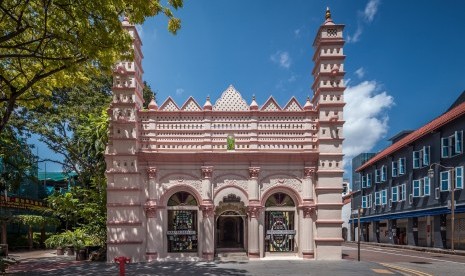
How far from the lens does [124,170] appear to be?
1795 cm

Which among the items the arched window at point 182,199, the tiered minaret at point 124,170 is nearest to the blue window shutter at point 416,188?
the arched window at point 182,199

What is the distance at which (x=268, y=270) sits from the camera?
14.7 metres

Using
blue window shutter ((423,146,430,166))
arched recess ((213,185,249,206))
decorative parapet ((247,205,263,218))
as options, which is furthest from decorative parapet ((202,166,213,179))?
blue window shutter ((423,146,430,166))

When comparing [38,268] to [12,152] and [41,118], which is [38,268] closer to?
[12,152]

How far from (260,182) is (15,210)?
25407 millimetres

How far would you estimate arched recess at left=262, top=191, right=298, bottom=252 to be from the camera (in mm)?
18422

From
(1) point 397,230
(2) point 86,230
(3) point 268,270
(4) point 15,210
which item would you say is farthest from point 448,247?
(4) point 15,210

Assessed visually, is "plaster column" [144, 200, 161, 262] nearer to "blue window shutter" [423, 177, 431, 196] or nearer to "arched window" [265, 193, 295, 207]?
"arched window" [265, 193, 295, 207]

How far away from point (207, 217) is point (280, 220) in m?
3.58

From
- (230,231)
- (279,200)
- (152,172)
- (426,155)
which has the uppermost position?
(426,155)

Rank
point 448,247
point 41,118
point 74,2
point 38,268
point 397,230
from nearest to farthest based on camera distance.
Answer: point 74,2, point 38,268, point 41,118, point 448,247, point 397,230

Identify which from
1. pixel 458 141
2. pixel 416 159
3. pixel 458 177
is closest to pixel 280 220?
pixel 458 177

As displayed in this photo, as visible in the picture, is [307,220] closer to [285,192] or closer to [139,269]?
[285,192]

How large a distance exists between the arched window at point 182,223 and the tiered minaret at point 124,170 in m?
1.39
